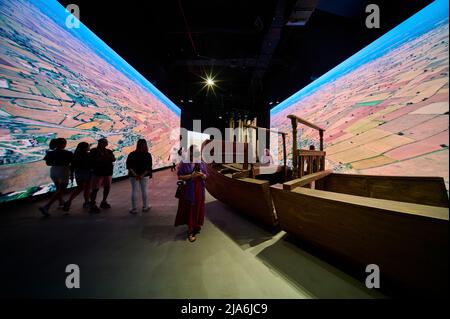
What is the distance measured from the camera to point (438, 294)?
93 cm

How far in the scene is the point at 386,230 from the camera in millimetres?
1094

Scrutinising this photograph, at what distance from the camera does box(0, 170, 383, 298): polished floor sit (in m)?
1.21

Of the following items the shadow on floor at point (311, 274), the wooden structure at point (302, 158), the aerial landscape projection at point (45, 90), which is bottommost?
the shadow on floor at point (311, 274)

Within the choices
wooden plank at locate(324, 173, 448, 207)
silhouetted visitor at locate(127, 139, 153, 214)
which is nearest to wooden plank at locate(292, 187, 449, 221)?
wooden plank at locate(324, 173, 448, 207)

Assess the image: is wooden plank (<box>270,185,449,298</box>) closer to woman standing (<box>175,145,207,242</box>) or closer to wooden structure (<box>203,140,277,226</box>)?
wooden structure (<box>203,140,277,226</box>)

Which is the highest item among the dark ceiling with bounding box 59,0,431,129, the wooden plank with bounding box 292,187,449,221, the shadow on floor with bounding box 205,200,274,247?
the dark ceiling with bounding box 59,0,431,129

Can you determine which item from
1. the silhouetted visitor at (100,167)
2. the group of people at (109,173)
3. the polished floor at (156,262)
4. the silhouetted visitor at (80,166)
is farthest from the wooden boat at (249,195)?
the silhouetted visitor at (80,166)

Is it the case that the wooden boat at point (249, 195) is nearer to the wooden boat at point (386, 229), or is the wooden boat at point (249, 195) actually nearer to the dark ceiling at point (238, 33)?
the wooden boat at point (386, 229)

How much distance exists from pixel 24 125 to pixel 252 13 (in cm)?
607

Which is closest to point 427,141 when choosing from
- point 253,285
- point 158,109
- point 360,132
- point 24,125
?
point 360,132

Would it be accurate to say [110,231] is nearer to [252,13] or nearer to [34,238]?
[34,238]

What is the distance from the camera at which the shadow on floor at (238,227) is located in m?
2.01

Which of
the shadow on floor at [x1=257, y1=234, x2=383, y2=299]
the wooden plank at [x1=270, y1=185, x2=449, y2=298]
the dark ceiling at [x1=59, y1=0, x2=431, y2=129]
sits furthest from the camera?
the dark ceiling at [x1=59, y1=0, x2=431, y2=129]

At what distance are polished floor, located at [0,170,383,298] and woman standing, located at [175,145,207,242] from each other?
22 cm
